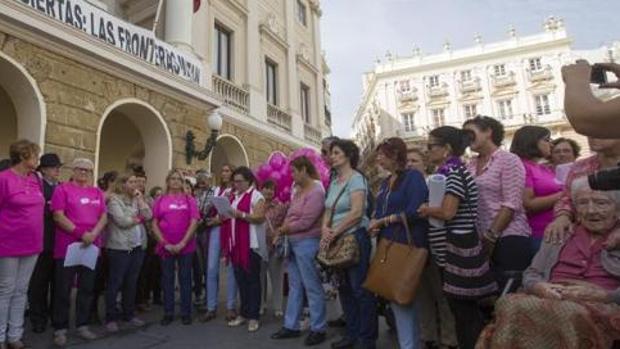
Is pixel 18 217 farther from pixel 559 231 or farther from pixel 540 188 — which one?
pixel 540 188

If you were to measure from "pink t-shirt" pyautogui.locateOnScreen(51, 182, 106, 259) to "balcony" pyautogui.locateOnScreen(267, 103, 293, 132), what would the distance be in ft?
31.1

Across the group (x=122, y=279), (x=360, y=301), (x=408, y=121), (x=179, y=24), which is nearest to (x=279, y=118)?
(x=179, y=24)

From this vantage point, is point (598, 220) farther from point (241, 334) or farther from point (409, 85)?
point (409, 85)

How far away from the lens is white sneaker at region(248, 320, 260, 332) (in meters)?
4.44

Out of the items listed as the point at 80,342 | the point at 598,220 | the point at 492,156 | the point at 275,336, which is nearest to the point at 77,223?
the point at 80,342

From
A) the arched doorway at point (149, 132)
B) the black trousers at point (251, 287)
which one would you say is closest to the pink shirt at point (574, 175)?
the black trousers at point (251, 287)

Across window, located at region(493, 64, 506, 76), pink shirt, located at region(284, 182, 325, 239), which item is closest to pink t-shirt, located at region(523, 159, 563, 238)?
pink shirt, located at region(284, 182, 325, 239)

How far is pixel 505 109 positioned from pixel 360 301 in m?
42.9

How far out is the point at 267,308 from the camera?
5.59m

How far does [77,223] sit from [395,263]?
3305 mm

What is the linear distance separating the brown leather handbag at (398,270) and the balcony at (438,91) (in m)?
43.5

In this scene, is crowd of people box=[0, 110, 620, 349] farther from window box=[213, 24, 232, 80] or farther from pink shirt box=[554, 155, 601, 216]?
window box=[213, 24, 232, 80]

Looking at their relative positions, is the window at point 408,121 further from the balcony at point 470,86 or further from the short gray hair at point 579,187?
the short gray hair at point 579,187

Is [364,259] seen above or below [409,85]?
below
